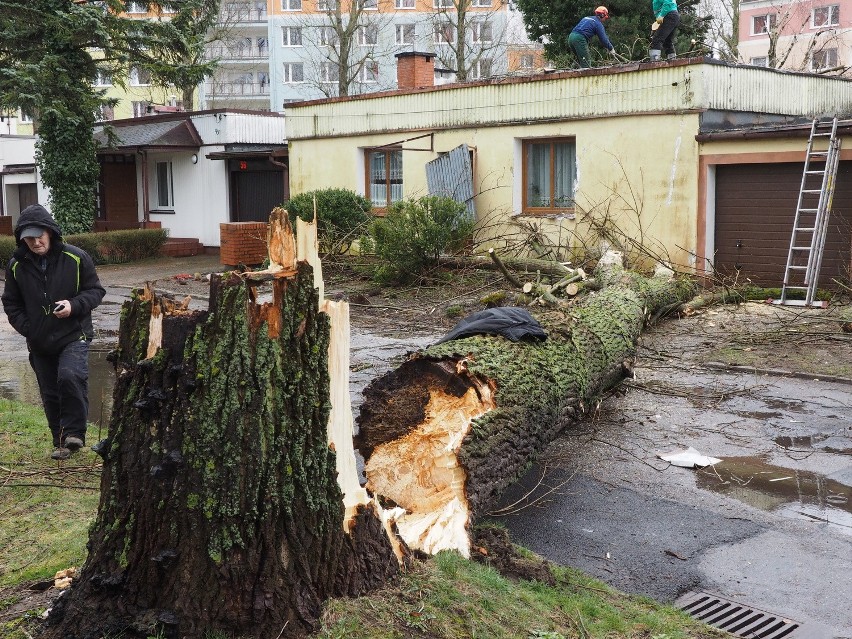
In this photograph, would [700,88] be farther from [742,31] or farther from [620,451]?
[742,31]

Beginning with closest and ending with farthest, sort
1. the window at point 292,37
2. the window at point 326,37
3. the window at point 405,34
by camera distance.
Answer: the window at point 326,37 < the window at point 405,34 < the window at point 292,37

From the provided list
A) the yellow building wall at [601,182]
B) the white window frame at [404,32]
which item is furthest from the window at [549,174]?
the white window frame at [404,32]

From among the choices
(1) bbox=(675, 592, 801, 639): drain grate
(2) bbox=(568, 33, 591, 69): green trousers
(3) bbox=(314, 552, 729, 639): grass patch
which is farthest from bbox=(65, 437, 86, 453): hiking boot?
(2) bbox=(568, 33, 591, 69): green trousers

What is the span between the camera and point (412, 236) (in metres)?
16.0

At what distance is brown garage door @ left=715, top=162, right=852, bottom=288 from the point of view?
14125 millimetres

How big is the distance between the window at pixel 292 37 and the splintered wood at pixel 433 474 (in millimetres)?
63489

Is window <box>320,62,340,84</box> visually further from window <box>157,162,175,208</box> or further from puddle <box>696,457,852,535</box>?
puddle <box>696,457,852,535</box>

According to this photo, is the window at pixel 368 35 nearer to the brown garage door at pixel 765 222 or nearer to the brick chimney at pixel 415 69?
the brick chimney at pixel 415 69

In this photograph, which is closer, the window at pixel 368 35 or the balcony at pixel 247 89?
the window at pixel 368 35

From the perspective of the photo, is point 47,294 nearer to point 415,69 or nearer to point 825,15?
point 415,69

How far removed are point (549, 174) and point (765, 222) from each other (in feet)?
15.3

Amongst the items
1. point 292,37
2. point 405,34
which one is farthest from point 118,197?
point 292,37

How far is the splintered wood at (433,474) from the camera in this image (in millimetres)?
4695

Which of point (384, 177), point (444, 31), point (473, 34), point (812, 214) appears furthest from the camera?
point (473, 34)
